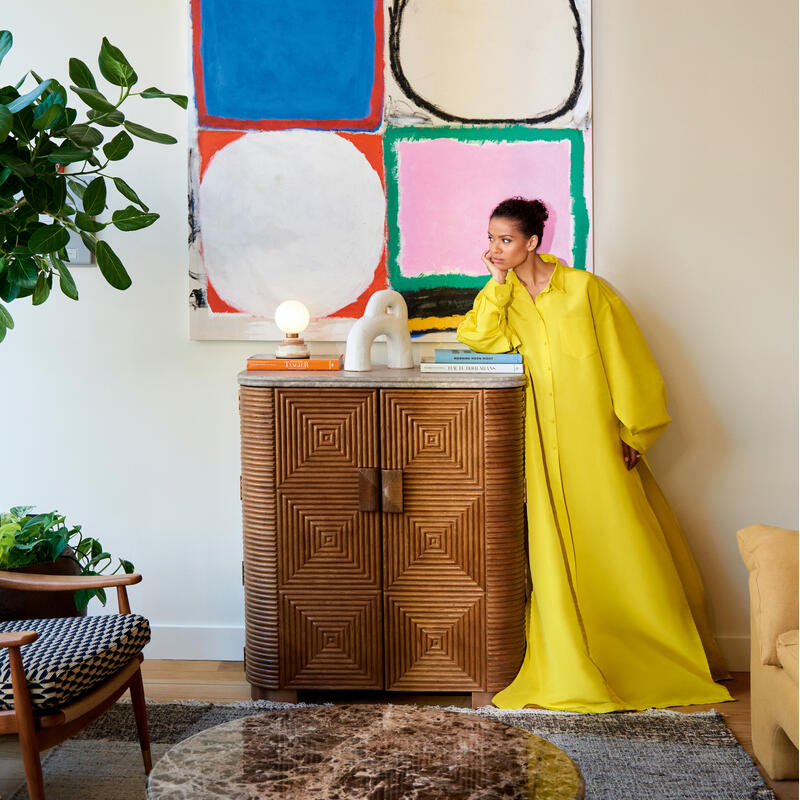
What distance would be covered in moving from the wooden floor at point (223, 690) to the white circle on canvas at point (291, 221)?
121 centimetres

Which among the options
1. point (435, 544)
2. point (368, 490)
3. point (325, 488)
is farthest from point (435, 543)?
point (325, 488)

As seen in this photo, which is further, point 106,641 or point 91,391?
point 91,391

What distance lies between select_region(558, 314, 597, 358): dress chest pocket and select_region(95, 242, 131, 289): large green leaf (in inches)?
51.9

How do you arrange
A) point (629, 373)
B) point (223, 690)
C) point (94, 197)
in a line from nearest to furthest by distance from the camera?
point (94, 197) → point (629, 373) → point (223, 690)

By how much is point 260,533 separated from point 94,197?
42.8 inches

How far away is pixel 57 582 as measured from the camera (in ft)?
7.85

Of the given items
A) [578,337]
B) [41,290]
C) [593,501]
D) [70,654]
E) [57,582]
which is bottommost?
[70,654]

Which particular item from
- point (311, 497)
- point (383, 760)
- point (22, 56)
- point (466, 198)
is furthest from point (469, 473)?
point (22, 56)

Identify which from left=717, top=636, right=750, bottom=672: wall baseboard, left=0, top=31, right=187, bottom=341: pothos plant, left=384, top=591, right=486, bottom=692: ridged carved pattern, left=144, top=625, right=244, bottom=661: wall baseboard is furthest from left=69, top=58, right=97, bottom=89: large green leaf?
left=717, top=636, right=750, bottom=672: wall baseboard

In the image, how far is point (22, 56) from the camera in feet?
10.2

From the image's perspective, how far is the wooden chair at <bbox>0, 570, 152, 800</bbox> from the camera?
2.02 metres

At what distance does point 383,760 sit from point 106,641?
0.82 m

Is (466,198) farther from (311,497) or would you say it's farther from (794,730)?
(794,730)

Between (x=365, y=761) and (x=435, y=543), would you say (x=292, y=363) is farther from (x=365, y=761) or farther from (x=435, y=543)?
(x=365, y=761)
